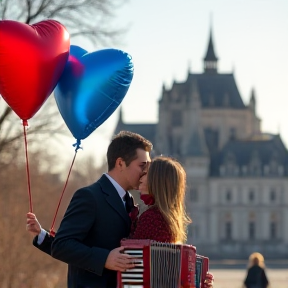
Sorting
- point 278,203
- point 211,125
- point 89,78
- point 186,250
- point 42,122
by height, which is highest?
point 211,125

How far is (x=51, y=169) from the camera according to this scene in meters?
58.2

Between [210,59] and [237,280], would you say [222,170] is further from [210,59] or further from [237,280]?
[237,280]

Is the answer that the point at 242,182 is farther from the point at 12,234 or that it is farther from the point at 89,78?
the point at 89,78

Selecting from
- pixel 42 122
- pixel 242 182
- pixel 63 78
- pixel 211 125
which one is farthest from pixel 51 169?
pixel 211 125

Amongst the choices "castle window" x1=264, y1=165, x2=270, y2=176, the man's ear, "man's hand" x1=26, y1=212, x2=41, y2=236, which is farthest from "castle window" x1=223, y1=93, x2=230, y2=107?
the man's ear

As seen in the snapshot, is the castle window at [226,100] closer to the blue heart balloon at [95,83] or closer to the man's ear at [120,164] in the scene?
the blue heart balloon at [95,83]

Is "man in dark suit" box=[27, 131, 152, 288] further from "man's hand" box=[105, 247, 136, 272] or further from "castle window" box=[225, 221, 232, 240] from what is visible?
"castle window" box=[225, 221, 232, 240]

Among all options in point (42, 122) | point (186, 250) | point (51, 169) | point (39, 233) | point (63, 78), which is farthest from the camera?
point (51, 169)

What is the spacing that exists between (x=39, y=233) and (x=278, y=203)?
113 meters

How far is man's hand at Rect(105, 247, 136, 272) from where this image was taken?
20.5 feet

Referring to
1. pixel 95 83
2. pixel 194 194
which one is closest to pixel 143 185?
pixel 95 83

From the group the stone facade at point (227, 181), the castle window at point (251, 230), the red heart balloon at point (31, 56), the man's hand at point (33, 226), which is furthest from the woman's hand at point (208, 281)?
the castle window at point (251, 230)

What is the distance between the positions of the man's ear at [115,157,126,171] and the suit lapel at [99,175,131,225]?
9 cm

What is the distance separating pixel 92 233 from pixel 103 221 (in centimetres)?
8
